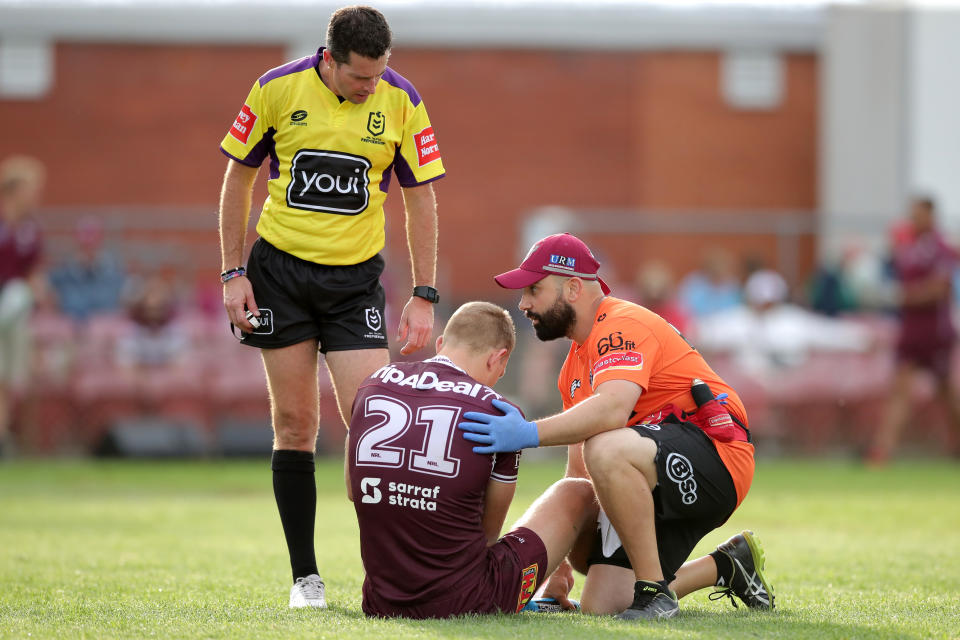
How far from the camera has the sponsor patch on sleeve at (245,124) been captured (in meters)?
4.93

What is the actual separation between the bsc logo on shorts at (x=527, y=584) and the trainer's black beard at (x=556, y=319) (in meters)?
0.94

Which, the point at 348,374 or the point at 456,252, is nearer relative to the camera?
the point at 348,374

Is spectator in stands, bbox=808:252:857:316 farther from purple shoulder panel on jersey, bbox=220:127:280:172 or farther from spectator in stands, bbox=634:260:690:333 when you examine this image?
purple shoulder panel on jersey, bbox=220:127:280:172

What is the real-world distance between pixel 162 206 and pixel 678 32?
10508 millimetres

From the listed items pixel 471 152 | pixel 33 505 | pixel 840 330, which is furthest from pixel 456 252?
pixel 33 505

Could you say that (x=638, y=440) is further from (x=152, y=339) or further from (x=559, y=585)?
(x=152, y=339)

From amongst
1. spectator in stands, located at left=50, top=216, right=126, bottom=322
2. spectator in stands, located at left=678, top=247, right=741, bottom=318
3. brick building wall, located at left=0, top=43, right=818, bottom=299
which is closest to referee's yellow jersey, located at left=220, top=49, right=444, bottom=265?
spectator in stands, located at left=50, top=216, right=126, bottom=322

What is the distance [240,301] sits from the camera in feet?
16.3

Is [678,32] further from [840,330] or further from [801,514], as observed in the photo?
[801,514]

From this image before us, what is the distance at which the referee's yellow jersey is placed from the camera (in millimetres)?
4902

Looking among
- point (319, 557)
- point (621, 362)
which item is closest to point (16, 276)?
point (319, 557)

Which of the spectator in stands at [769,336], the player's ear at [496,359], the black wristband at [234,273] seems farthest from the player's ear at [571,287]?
the spectator in stands at [769,336]

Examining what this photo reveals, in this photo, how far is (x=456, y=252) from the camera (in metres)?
22.7

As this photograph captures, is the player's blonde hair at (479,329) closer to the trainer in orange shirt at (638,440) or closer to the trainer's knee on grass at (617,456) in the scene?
the trainer in orange shirt at (638,440)
